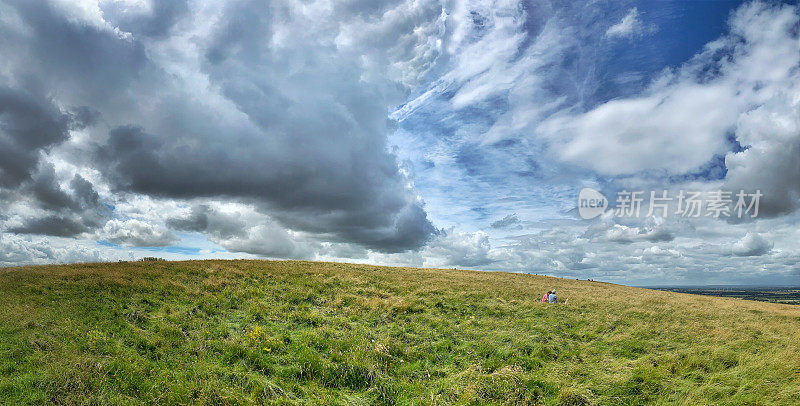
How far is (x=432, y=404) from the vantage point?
7.80m

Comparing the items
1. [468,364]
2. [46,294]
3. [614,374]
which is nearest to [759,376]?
[614,374]

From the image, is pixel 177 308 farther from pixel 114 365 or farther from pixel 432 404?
pixel 432 404

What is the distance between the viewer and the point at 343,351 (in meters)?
10.3

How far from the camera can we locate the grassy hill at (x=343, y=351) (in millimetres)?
8164

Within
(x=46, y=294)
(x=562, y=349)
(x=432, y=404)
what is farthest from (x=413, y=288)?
(x=46, y=294)

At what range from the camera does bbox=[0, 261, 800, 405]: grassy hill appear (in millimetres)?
8164

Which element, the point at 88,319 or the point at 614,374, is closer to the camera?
the point at 614,374

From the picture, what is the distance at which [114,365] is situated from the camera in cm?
869

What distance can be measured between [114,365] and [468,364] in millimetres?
9568

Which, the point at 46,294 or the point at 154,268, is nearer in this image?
the point at 46,294

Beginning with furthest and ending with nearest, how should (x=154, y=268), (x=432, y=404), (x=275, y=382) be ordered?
1. (x=154, y=268)
2. (x=275, y=382)
3. (x=432, y=404)

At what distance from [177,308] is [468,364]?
1202 cm

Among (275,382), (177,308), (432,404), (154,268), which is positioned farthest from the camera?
(154,268)

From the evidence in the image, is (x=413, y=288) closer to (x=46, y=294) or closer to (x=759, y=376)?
(x=759, y=376)
